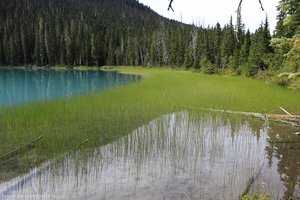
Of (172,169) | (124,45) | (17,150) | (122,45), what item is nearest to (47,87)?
(17,150)

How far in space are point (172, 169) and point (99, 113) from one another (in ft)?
30.8

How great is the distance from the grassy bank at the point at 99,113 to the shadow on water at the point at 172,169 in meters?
1.15

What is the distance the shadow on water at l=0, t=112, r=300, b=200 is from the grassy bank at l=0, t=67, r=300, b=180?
115cm

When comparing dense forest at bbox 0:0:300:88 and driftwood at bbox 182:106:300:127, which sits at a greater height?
dense forest at bbox 0:0:300:88

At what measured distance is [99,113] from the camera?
20109 mm

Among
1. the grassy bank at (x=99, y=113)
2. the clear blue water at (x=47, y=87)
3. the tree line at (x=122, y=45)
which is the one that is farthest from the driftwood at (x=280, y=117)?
the tree line at (x=122, y=45)

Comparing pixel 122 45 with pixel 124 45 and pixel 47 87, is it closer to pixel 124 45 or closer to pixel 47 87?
pixel 124 45

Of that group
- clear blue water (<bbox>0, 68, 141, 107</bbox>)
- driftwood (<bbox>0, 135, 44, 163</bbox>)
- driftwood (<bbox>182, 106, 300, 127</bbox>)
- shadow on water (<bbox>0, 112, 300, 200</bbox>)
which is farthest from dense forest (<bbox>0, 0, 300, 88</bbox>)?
driftwood (<bbox>0, 135, 44, 163</bbox>)

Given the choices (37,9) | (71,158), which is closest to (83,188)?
(71,158)

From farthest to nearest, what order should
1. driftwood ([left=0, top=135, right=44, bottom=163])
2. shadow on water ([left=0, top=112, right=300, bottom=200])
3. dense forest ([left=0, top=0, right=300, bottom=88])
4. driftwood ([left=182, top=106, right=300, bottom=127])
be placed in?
Result: dense forest ([left=0, top=0, right=300, bottom=88]), driftwood ([left=182, top=106, right=300, bottom=127]), driftwood ([left=0, top=135, right=44, bottom=163]), shadow on water ([left=0, top=112, right=300, bottom=200])

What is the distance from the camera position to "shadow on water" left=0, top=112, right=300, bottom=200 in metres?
9.66

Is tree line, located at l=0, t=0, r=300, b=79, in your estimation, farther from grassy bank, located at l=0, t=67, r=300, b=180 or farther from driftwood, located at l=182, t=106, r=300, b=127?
driftwood, located at l=182, t=106, r=300, b=127

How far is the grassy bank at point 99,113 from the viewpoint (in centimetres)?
1408

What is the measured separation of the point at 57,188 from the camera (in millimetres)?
9641
